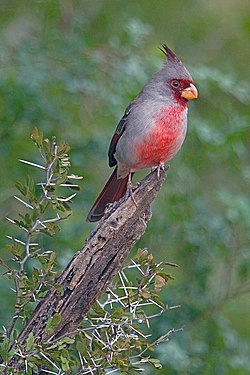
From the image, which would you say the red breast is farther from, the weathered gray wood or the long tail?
the weathered gray wood

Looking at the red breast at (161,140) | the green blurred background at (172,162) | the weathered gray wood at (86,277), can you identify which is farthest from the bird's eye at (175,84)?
the weathered gray wood at (86,277)

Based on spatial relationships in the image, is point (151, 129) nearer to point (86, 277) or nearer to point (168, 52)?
point (168, 52)

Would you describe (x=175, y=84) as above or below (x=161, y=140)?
above

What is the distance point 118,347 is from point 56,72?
2.59 metres

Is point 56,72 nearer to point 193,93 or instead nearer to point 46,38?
point 46,38

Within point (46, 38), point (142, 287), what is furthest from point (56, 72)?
point (142, 287)

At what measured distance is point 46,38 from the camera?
559 cm

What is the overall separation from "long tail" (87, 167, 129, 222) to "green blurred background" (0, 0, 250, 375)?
0.40 metres

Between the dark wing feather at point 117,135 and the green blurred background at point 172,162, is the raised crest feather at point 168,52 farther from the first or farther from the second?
the green blurred background at point 172,162

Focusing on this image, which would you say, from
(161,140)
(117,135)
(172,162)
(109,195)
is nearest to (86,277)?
(161,140)

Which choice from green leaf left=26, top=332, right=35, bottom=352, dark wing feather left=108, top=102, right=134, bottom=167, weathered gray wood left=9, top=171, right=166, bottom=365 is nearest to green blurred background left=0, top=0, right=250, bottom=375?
dark wing feather left=108, top=102, right=134, bottom=167

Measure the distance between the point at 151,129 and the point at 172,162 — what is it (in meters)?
0.92

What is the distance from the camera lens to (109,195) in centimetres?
473

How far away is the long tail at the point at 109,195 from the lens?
4.59 meters
